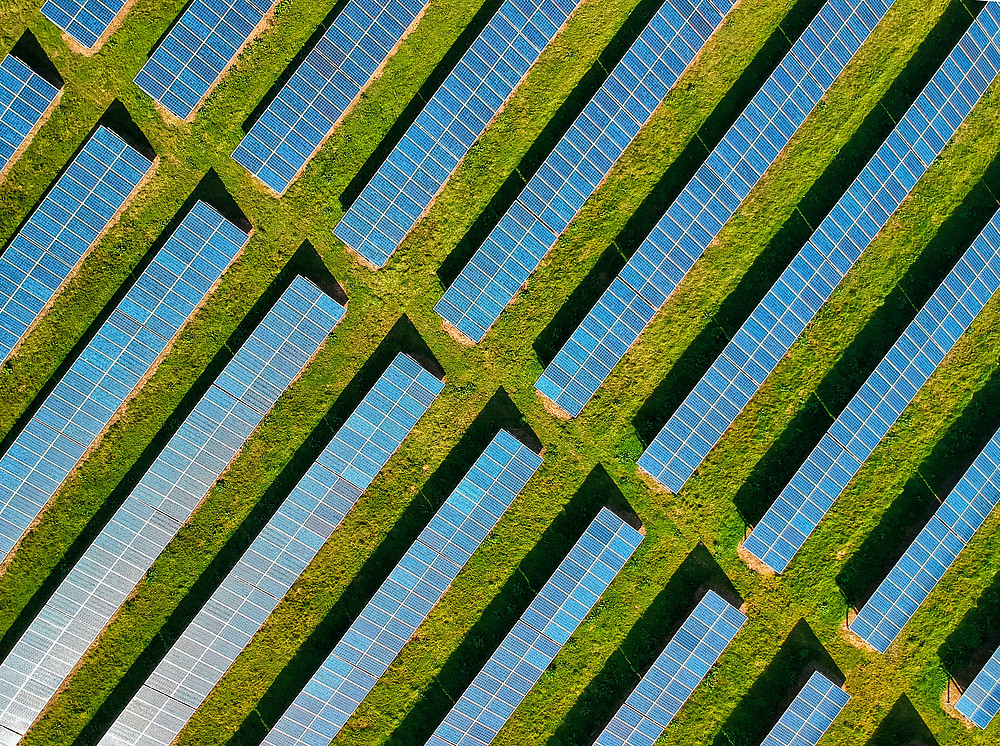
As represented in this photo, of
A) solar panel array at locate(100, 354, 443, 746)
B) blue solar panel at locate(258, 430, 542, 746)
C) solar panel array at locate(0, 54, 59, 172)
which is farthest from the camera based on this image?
blue solar panel at locate(258, 430, 542, 746)

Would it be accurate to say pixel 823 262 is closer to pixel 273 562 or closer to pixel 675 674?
pixel 675 674

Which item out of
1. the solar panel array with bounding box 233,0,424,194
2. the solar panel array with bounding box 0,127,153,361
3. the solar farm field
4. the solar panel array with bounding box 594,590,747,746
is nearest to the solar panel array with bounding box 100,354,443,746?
the solar farm field

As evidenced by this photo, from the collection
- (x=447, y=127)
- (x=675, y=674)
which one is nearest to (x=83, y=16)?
(x=447, y=127)

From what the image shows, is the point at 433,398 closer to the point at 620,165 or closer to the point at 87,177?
the point at 620,165

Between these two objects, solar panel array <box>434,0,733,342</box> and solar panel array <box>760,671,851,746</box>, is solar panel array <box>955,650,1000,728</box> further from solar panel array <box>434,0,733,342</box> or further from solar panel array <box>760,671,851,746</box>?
solar panel array <box>434,0,733,342</box>

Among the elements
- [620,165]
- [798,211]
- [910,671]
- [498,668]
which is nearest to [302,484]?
[498,668]

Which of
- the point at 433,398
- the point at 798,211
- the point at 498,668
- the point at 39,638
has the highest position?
the point at 798,211

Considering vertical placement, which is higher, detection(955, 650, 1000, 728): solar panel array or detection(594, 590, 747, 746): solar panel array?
detection(955, 650, 1000, 728): solar panel array
